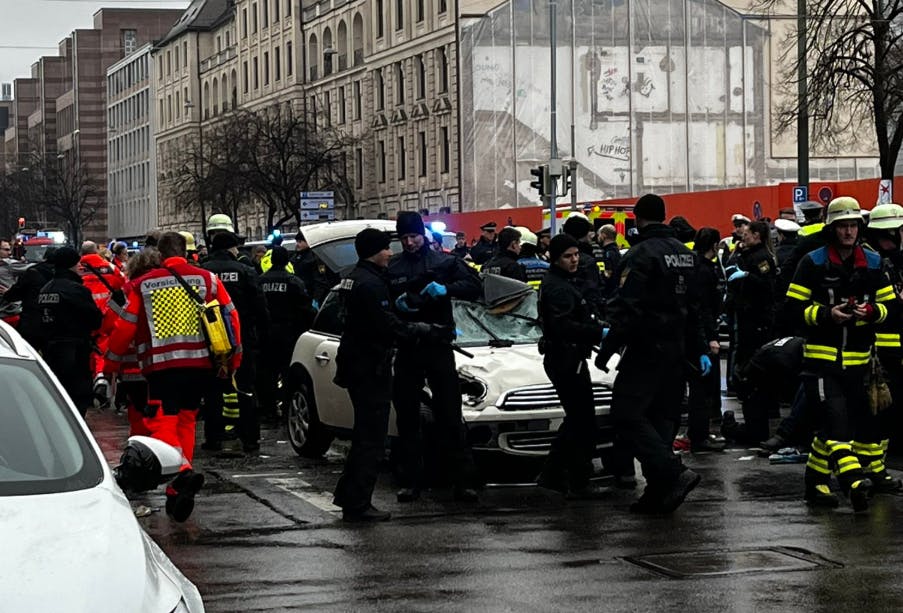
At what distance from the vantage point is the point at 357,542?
9648mm

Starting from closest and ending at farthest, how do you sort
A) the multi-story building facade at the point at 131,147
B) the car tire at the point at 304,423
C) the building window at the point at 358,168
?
the car tire at the point at 304,423 → the building window at the point at 358,168 → the multi-story building facade at the point at 131,147

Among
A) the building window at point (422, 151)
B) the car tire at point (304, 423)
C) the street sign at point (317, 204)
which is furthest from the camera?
the building window at point (422, 151)

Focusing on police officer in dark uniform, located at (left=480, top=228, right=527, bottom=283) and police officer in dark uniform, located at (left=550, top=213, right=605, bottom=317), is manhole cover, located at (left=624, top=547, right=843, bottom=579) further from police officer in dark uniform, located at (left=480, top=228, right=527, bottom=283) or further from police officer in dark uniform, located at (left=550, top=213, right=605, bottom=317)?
police officer in dark uniform, located at (left=480, top=228, right=527, bottom=283)

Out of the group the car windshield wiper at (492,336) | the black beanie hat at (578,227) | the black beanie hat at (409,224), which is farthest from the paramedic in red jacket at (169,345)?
the black beanie hat at (578,227)

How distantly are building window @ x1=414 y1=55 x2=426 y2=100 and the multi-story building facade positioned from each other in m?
53.8

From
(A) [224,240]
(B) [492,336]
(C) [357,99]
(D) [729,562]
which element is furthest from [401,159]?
(D) [729,562]

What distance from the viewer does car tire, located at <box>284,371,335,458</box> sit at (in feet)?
44.8

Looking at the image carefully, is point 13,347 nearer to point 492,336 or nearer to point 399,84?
point 492,336

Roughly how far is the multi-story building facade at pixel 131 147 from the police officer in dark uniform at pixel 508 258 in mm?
108015

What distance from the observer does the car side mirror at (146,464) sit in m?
5.71

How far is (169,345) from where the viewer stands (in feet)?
36.1

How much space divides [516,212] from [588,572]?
41.9m

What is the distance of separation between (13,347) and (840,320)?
6.01 meters

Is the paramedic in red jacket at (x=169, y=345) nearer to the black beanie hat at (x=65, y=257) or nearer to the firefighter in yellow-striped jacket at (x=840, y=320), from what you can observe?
the black beanie hat at (x=65, y=257)
